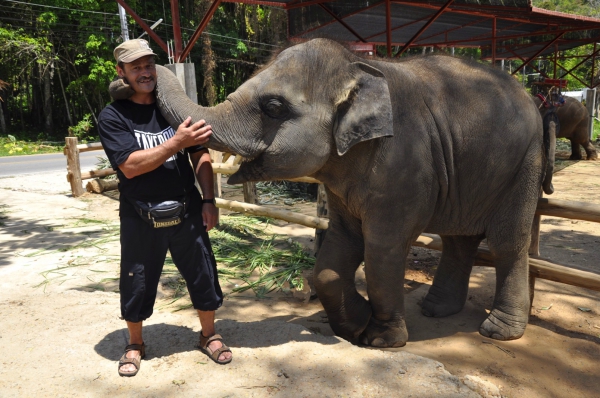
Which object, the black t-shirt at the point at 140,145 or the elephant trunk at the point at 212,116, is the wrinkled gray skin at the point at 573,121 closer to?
the elephant trunk at the point at 212,116

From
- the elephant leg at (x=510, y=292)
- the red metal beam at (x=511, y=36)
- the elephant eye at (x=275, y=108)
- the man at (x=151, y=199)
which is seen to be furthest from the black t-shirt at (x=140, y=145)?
the red metal beam at (x=511, y=36)

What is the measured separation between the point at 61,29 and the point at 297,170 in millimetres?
27678

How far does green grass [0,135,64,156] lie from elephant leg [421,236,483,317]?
20387mm

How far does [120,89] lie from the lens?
2.92m

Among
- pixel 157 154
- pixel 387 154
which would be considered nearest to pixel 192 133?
pixel 157 154

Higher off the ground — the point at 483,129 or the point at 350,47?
the point at 350,47

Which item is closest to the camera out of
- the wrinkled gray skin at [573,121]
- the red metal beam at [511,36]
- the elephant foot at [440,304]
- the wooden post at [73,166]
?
the elephant foot at [440,304]

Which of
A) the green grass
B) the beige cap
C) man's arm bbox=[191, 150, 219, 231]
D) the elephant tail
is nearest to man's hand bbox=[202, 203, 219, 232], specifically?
man's arm bbox=[191, 150, 219, 231]

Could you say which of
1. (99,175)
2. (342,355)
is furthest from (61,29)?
(342,355)

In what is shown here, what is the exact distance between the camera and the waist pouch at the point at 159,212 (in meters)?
2.92

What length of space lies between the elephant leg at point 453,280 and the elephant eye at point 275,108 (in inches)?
82.1

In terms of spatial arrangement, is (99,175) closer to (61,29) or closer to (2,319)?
(2,319)

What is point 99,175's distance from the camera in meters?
10.4

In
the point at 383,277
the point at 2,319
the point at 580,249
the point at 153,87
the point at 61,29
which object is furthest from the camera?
the point at 61,29
